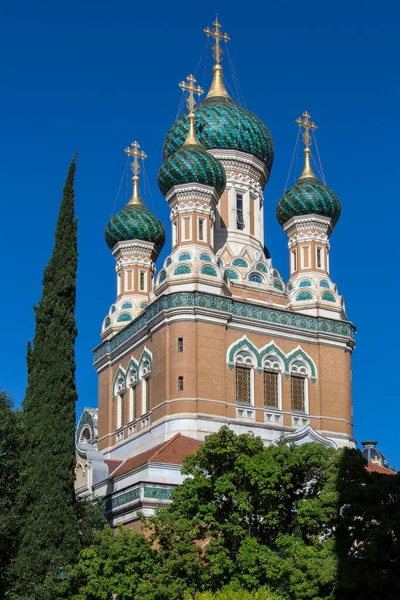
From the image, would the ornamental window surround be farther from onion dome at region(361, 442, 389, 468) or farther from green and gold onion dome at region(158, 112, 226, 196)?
onion dome at region(361, 442, 389, 468)

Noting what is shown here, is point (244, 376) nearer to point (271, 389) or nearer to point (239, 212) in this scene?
point (271, 389)

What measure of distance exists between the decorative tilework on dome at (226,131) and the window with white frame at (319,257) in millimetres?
3795

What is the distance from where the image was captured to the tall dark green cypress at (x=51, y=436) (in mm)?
20125

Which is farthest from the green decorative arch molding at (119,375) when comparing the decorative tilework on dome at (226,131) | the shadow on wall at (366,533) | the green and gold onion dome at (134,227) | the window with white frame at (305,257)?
the shadow on wall at (366,533)

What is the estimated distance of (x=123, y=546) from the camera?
66.0 ft

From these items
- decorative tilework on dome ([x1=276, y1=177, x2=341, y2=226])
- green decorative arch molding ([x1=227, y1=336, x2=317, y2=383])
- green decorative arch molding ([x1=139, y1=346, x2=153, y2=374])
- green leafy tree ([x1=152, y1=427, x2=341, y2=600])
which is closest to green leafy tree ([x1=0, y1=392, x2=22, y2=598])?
green leafy tree ([x1=152, y1=427, x2=341, y2=600])

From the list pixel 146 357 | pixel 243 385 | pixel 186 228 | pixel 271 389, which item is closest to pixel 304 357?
pixel 271 389

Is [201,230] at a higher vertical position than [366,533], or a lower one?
higher

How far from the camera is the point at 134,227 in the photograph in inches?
1364

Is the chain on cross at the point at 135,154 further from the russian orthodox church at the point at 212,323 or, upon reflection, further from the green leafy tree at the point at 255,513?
the green leafy tree at the point at 255,513

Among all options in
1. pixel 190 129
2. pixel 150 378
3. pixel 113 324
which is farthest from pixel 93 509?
pixel 190 129

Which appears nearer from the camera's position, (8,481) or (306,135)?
(8,481)

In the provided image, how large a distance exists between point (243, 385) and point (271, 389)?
1.05m

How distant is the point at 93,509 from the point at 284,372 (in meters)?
8.78
